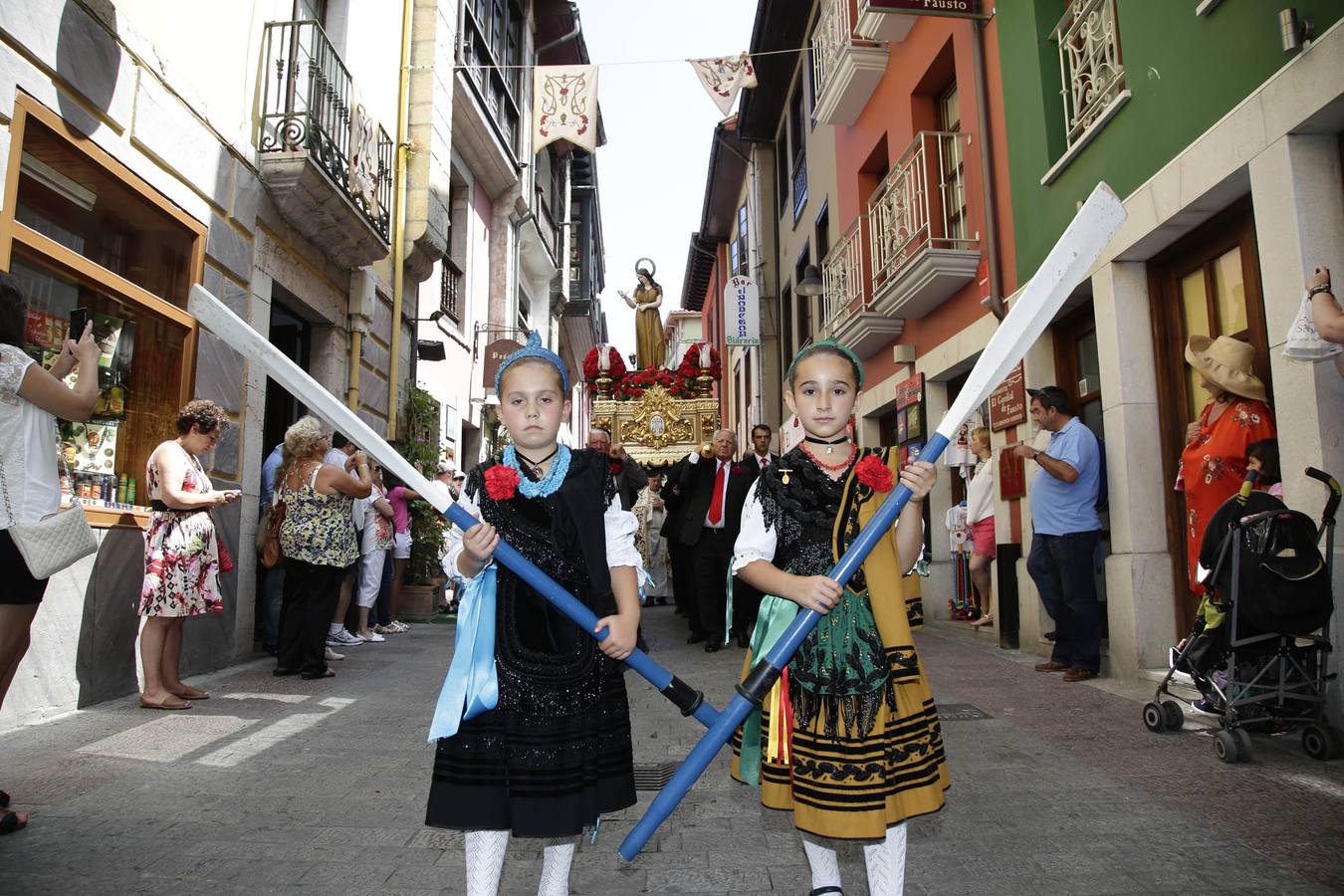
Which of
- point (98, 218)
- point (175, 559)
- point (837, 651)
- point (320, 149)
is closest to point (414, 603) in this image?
point (320, 149)

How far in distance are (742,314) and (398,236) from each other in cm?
892

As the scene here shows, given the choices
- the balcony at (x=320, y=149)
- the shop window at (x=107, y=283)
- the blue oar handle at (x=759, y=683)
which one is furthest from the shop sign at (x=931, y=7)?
the blue oar handle at (x=759, y=683)

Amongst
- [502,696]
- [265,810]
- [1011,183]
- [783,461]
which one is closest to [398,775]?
→ [265,810]

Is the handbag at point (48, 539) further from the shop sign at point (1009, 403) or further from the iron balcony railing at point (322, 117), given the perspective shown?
the shop sign at point (1009, 403)

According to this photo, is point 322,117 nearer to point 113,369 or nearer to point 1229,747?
point 113,369

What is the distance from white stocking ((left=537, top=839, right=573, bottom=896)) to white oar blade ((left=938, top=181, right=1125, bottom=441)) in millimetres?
1456

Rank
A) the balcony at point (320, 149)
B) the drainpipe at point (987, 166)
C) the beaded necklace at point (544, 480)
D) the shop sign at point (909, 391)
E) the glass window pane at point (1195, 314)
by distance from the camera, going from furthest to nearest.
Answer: the shop sign at point (909, 391), the drainpipe at point (987, 166), the balcony at point (320, 149), the glass window pane at point (1195, 314), the beaded necklace at point (544, 480)

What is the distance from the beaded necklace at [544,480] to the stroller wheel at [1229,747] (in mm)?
3262

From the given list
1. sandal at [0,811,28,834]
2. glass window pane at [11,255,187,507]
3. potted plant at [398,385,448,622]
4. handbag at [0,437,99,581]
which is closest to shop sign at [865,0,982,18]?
glass window pane at [11,255,187,507]

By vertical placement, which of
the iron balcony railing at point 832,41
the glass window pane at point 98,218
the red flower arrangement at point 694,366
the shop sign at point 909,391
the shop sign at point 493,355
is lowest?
the shop sign at point 909,391

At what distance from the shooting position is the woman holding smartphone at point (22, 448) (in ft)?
9.97

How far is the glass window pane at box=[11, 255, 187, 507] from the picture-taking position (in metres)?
4.92

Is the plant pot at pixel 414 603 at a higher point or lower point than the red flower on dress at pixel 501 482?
lower

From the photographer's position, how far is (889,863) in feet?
7.30
